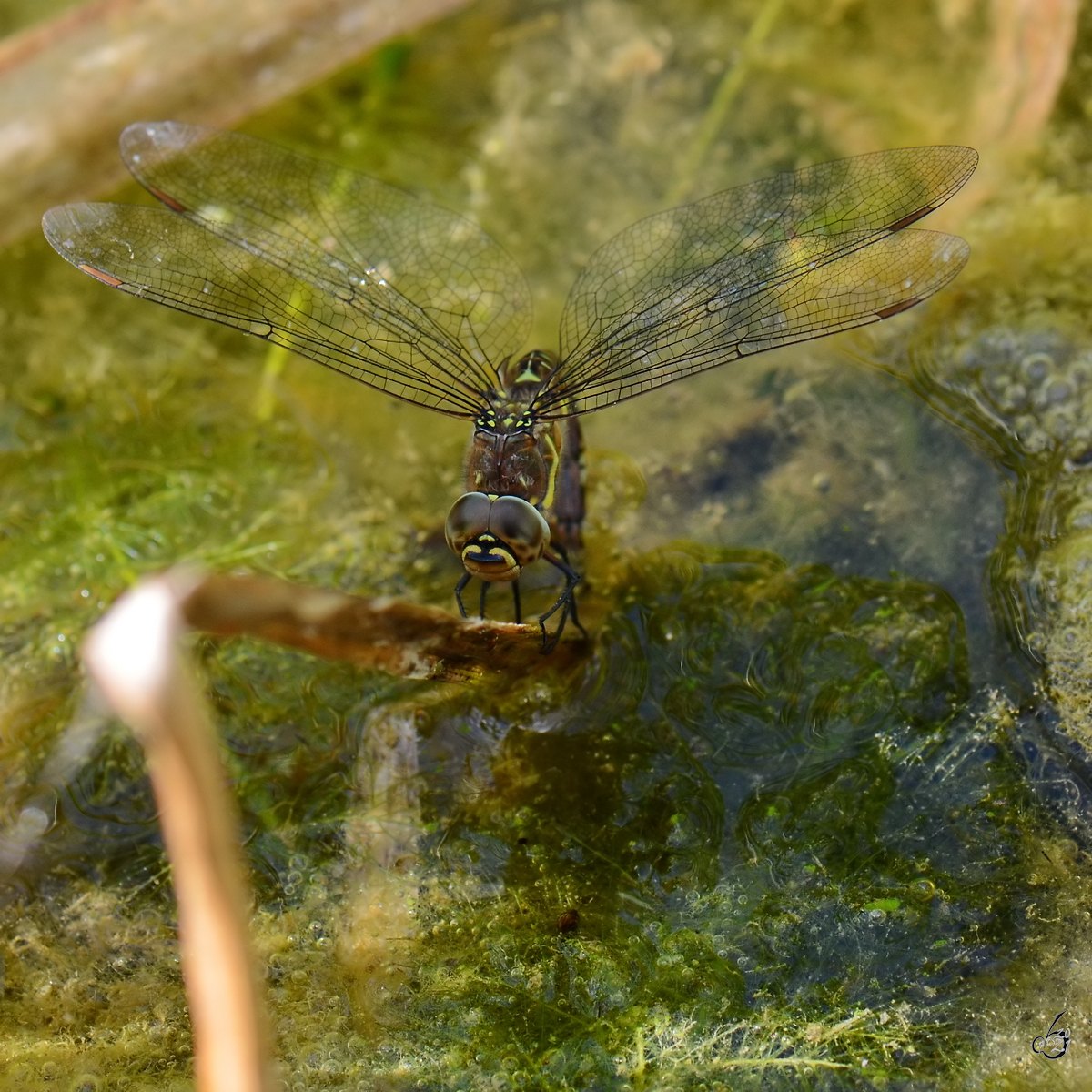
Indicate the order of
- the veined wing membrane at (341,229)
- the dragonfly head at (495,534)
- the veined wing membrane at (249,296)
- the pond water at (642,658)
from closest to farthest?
the pond water at (642,658) < the dragonfly head at (495,534) < the veined wing membrane at (249,296) < the veined wing membrane at (341,229)

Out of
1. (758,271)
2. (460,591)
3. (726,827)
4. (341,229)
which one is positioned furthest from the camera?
(341,229)

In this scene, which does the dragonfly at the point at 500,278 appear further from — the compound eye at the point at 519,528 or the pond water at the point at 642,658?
the pond water at the point at 642,658

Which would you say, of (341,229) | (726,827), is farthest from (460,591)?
(341,229)

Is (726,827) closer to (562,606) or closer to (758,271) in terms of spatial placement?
(562,606)

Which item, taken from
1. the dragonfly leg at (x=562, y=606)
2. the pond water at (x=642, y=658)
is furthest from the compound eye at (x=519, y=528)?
the pond water at (x=642, y=658)

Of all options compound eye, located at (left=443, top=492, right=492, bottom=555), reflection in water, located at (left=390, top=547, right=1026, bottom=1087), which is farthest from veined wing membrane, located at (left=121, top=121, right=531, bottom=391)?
reflection in water, located at (left=390, top=547, right=1026, bottom=1087)

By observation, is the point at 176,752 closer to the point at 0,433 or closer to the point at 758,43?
the point at 0,433

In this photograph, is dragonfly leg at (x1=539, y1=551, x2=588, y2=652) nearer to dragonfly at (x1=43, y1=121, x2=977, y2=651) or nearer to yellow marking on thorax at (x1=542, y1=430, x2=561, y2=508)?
dragonfly at (x1=43, y1=121, x2=977, y2=651)
